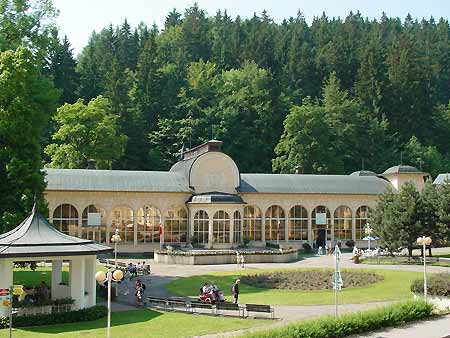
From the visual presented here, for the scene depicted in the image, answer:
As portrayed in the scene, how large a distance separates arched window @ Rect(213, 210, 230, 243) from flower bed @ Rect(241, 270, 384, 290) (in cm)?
1475

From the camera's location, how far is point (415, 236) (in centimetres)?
4291

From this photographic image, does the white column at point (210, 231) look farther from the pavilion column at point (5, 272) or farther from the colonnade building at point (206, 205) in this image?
the pavilion column at point (5, 272)

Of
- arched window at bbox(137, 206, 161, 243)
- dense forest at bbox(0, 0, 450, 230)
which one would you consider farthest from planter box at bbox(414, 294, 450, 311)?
dense forest at bbox(0, 0, 450, 230)

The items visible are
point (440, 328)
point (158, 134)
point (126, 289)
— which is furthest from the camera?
point (158, 134)

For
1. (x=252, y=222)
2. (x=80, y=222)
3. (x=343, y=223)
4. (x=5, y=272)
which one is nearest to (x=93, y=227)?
(x=80, y=222)

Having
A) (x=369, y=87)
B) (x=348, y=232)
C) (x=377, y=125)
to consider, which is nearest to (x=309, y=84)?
(x=369, y=87)

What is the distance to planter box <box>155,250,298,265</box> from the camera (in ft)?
144

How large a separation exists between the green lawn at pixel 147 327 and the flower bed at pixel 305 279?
30.2ft

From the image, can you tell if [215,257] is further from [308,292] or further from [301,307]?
[301,307]

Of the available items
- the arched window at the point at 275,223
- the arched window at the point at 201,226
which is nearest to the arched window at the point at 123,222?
the arched window at the point at 201,226

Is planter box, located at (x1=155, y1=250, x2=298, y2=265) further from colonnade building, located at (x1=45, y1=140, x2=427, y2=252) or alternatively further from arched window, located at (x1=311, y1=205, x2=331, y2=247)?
arched window, located at (x1=311, y1=205, x2=331, y2=247)

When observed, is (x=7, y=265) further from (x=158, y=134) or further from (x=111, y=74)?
(x=111, y=74)

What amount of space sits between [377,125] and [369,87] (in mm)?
9532

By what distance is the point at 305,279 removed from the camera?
33750mm
